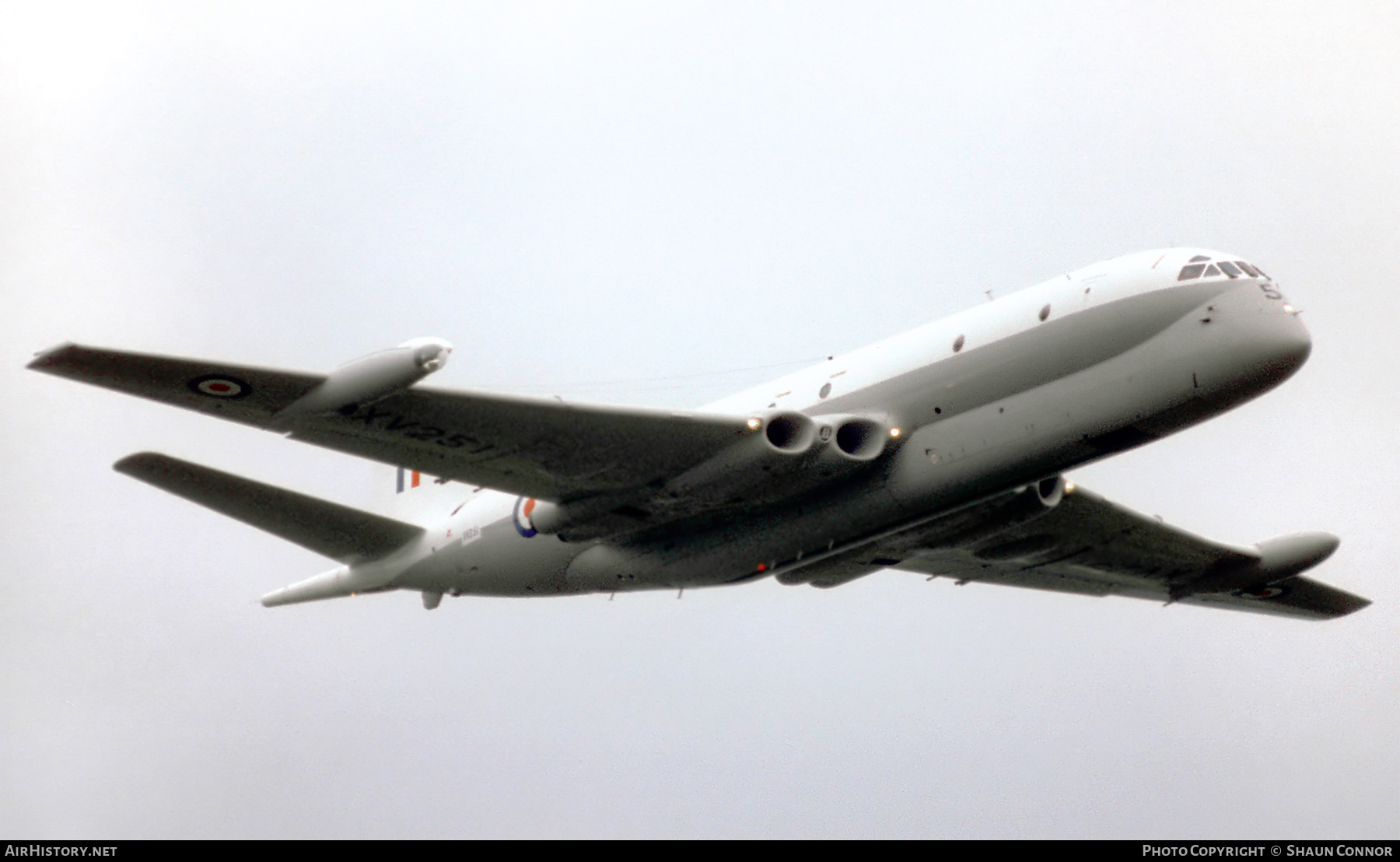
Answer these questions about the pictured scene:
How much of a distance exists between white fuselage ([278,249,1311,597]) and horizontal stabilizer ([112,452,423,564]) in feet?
18.4

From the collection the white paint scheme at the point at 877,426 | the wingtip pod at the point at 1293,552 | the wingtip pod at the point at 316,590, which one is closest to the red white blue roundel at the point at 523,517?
the white paint scheme at the point at 877,426

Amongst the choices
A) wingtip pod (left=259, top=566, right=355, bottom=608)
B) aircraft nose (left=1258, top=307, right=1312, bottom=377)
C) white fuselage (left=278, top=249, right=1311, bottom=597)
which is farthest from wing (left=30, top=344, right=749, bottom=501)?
aircraft nose (left=1258, top=307, right=1312, bottom=377)

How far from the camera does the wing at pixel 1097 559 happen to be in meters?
25.0

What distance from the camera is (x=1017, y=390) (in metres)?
21.1

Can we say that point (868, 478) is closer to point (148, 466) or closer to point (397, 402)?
point (397, 402)

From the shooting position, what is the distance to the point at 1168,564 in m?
28.4

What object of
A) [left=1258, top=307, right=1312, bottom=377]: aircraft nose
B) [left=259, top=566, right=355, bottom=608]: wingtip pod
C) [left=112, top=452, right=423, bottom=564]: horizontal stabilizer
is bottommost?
[left=259, top=566, right=355, bottom=608]: wingtip pod

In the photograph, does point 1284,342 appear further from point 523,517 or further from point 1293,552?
point 523,517

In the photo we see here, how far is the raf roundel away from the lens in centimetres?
1903

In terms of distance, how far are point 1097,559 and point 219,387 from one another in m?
15.5

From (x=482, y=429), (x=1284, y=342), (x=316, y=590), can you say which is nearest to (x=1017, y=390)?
(x=1284, y=342)

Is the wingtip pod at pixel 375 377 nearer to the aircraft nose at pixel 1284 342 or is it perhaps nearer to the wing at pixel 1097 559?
the wing at pixel 1097 559

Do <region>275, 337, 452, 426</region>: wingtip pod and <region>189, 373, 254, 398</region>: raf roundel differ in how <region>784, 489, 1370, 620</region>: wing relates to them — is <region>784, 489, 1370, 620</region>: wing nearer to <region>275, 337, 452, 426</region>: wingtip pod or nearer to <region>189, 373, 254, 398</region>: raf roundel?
<region>275, 337, 452, 426</region>: wingtip pod
